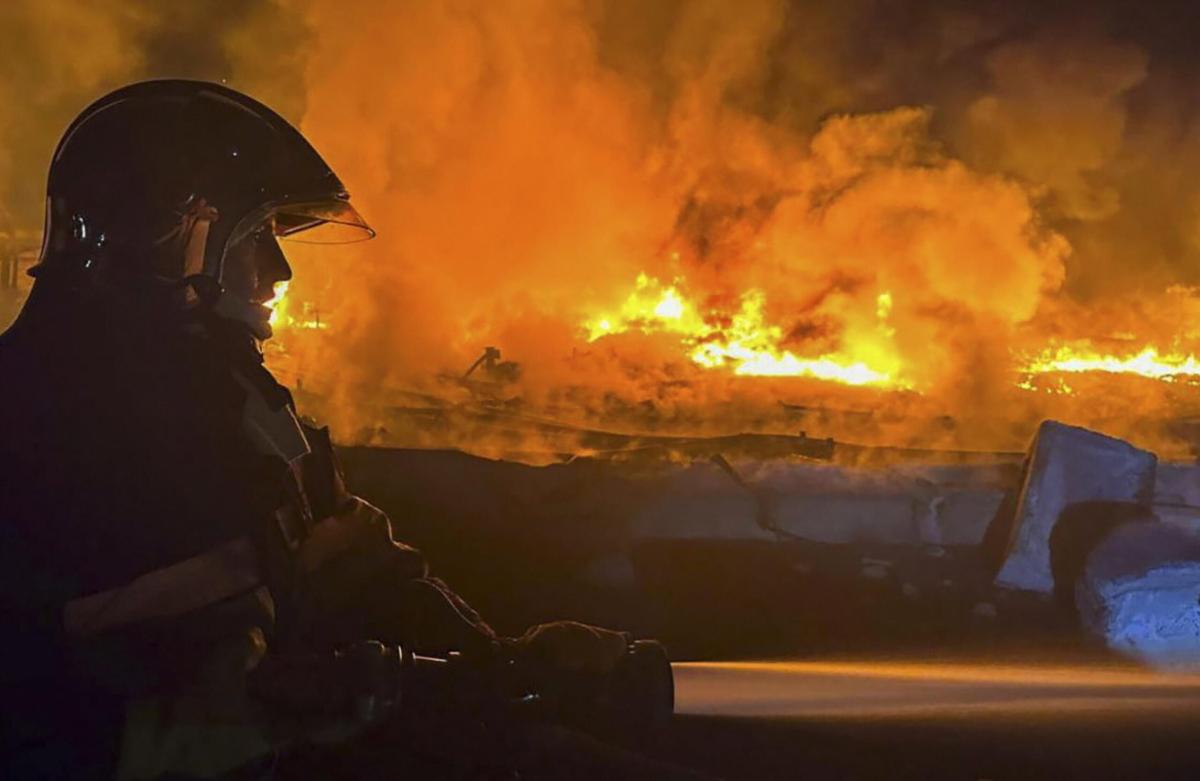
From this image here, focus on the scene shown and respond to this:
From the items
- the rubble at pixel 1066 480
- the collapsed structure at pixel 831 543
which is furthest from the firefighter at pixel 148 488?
the rubble at pixel 1066 480

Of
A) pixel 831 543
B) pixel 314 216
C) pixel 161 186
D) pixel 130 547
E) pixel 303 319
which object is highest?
pixel 303 319

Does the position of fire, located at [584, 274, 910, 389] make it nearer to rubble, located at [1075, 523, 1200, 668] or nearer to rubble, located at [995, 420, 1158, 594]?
rubble, located at [995, 420, 1158, 594]

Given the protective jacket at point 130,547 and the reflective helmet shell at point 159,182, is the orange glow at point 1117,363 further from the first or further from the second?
the protective jacket at point 130,547

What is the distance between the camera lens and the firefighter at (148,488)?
1726 mm

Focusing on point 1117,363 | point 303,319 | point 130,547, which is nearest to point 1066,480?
point 1117,363

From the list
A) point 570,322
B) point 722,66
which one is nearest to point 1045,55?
point 722,66

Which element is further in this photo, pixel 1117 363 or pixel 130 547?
pixel 1117 363

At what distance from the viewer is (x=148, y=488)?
1.76 m

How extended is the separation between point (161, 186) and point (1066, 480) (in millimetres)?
6449

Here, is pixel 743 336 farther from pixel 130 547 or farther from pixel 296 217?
pixel 130 547

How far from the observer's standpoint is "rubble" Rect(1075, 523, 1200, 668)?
6.07m

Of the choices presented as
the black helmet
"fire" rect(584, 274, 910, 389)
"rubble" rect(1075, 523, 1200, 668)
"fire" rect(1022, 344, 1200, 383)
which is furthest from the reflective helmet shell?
"fire" rect(1022, 344, 1200, 383)

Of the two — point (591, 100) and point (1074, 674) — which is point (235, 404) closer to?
point (1074, 674)

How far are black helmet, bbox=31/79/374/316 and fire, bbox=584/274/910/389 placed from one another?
903 centimetres
